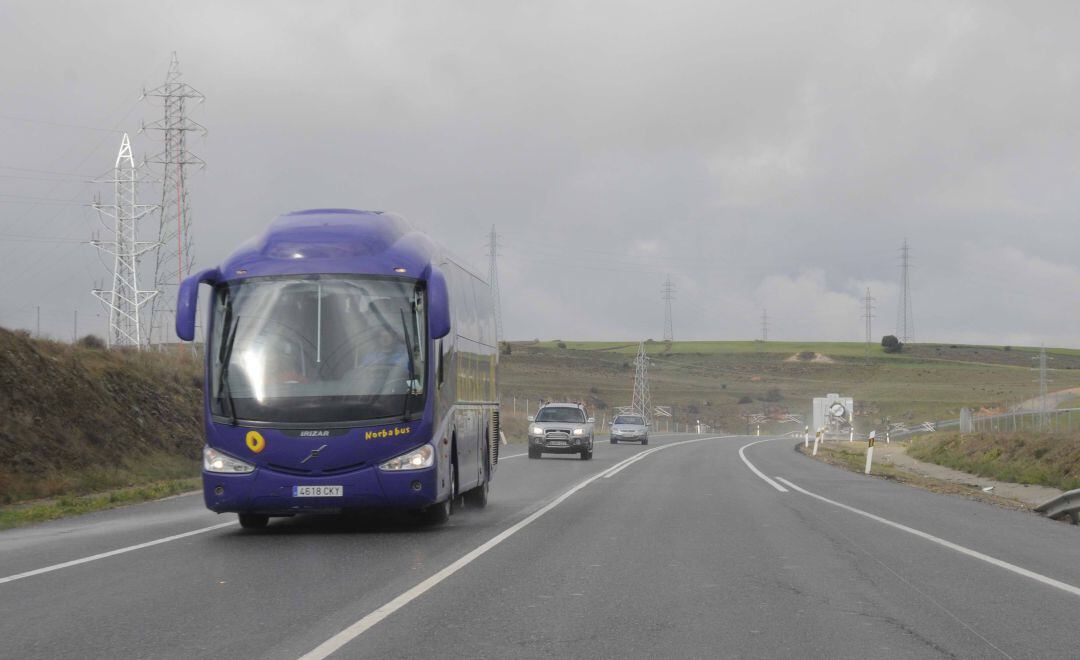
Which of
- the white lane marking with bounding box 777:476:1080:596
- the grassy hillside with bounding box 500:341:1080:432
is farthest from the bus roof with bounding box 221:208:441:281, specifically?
the grassy hillside with bounding box 500:341:1080:432

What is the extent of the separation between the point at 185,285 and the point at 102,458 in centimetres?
1484

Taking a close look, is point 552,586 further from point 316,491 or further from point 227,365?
point 227,365

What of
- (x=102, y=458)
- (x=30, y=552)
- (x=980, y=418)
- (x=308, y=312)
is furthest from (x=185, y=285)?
(x=980, y=418)

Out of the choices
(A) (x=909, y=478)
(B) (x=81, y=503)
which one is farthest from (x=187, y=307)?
(A) (x=909, y=478)

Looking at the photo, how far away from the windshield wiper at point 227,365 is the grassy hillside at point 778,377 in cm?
8158

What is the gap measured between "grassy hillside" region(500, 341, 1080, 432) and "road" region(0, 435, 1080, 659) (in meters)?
80.3

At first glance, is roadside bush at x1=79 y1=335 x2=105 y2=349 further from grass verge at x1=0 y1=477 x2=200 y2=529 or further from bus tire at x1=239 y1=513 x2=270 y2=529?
bus tire at x1=239 y1=513 x2=270 y2=529

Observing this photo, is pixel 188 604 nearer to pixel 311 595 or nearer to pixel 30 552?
pixel 311 595

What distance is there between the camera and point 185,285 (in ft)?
43.9

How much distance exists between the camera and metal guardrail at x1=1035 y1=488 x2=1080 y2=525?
17938 mm

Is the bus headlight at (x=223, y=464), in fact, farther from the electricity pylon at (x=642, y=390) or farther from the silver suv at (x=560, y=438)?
the electricity pylon at (x=642, y=390)

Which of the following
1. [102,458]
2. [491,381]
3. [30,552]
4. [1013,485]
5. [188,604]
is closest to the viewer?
[188,604]

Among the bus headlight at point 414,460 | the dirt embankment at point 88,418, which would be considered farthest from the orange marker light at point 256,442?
the dirt embankment at point 88,418

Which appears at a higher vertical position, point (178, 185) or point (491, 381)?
point (178, 185)
